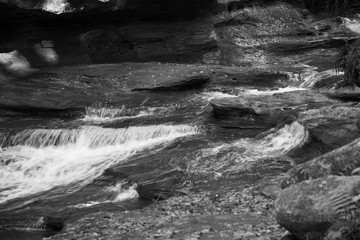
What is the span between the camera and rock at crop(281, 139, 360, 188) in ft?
22.2

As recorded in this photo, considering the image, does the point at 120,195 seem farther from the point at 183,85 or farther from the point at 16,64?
the point at 16,64

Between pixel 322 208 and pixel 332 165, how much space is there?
1090mm

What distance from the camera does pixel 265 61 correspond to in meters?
23.4

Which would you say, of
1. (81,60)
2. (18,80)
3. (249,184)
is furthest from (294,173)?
(81,60)

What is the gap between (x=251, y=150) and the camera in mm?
12539

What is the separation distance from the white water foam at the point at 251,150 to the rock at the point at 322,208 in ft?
17.0

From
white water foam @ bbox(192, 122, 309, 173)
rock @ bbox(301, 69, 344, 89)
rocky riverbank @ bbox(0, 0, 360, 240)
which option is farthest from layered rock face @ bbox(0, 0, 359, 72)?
white water foam @ bbox(192, 122, 309, 173)

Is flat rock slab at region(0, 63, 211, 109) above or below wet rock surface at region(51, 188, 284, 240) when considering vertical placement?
below

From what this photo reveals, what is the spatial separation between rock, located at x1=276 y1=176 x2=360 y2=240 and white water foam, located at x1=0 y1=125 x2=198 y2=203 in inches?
298

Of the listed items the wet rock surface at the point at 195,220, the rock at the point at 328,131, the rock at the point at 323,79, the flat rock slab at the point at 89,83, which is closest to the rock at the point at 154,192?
the wet rock surface at the point at 195,220

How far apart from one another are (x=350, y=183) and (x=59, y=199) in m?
7.83

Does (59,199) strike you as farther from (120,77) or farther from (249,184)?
(120,77)

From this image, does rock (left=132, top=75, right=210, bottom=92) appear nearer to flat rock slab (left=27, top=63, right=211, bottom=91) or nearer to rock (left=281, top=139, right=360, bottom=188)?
flat rock slab (left=27, top=63, right=211, bottom=91)

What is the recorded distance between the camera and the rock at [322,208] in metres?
5.82
